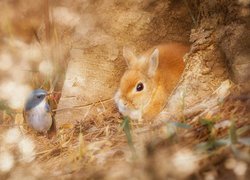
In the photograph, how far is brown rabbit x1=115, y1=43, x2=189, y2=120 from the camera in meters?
5.48

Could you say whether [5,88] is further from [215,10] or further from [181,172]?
[181,172]

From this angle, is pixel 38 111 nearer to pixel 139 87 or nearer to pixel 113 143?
pixel 139 87

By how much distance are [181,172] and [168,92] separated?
7.92 ft

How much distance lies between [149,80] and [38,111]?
1413 mm

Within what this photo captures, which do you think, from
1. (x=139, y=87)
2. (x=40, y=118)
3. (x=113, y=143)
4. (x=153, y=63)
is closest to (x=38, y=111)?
(x=40, y=118)

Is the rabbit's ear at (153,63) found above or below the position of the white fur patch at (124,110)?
above

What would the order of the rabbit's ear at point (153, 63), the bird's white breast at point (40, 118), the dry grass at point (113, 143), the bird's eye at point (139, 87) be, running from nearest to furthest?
the dry grass at point (113, 143)
the rabbit's ear at point (153, 63)
the bird's eye at point (139, 87)
the bird's white breast at point (40, 118)

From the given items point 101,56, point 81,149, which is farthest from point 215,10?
point 81,149

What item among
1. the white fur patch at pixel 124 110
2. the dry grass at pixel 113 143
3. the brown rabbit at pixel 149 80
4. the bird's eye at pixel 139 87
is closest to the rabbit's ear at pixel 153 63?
the brown rabbit at pixel 149 80

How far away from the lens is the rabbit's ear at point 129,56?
5594 millimetres

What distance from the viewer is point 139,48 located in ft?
19.7

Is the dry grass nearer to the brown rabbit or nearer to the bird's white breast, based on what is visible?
the bird's white breast

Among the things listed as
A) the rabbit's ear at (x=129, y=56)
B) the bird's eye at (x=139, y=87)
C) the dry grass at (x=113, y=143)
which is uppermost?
the rabbit's ear at (x=129, y=56)

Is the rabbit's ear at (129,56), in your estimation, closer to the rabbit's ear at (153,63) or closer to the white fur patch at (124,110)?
the rabbit's ear at (153,63)
